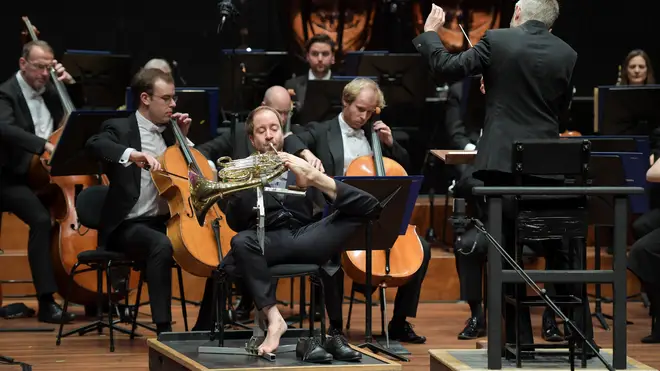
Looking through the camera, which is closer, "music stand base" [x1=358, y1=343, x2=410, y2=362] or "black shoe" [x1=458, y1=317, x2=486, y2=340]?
"music stand base" [x1=358, y1=343, x2=410, y2=362]

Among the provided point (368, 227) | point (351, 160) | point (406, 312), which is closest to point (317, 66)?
point (351, 160)

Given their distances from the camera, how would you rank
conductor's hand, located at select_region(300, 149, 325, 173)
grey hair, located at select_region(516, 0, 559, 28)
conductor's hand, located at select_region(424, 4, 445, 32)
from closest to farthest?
grey hair, located at select_region(516, 0, 559, 28), conductor's hand, located at select_region(424, 4, 445, 32), conductor's hand, located at select_region(300, 149, 325, 173)

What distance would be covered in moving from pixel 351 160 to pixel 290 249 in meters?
1.41

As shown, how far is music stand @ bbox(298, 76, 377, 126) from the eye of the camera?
6.86 m

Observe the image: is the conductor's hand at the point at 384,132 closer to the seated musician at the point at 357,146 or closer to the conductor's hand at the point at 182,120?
the seated musician at the point at 357,146

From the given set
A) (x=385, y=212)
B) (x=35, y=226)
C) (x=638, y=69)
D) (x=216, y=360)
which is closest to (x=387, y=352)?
(x=385, y=212)

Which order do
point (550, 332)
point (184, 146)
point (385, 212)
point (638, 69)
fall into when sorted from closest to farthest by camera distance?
1. point (385, 212)
2. point (184, 146)
3. point (550, 332)
4. point (638, 69)

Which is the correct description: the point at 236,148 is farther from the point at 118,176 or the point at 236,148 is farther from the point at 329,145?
the point at 118,176

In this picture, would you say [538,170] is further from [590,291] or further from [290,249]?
[590,291]

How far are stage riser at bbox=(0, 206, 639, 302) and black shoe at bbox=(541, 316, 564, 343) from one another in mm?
1134

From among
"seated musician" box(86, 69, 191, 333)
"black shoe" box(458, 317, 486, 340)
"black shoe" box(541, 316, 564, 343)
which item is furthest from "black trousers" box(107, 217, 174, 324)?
"black shoe" box(541, 316, 564, 343)

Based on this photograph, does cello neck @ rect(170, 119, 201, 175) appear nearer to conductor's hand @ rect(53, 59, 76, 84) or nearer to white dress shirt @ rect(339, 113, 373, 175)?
white dress shirt @ rect(339, 113, 373, 175)

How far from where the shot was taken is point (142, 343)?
5965mm

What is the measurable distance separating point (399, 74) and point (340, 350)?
3.30 meters
